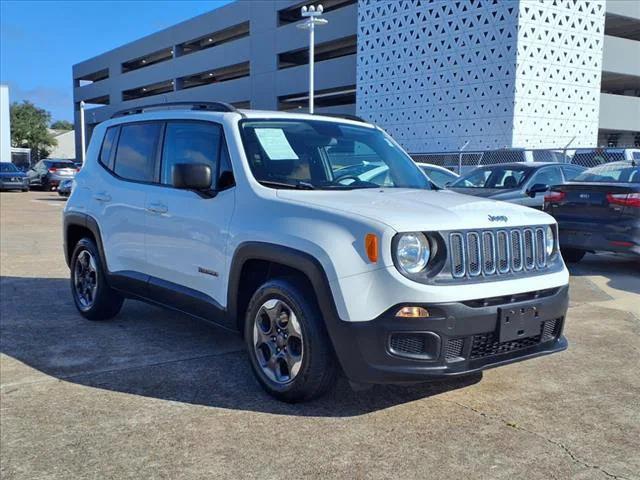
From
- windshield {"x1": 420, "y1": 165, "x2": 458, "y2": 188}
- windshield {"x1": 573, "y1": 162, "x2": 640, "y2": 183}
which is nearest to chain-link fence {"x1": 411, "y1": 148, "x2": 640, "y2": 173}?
windshield {"x1": 420, "y1": 165, "x2": 458, "y2": 188}

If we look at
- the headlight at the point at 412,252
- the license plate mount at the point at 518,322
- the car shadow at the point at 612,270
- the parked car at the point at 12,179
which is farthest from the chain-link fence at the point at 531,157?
the parked car at the point at 12,179

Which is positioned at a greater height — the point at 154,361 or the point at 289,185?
the point at 289,185

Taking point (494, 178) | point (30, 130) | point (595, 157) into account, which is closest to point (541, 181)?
point (494, 178)

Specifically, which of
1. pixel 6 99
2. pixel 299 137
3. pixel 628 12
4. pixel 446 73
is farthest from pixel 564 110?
pixel 6 99

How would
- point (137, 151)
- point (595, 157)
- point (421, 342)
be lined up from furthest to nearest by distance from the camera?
point (595, 157)
point (137, 151)
point (421, 342)

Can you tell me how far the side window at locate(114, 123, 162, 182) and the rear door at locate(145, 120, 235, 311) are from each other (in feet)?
0.64

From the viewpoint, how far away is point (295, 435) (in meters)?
3.55

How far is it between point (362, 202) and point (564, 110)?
29.3 metres

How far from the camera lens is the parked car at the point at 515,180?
10.7 meters

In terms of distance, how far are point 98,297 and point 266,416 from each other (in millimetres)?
2755

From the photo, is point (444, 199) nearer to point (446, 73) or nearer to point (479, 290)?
point (479, 290)

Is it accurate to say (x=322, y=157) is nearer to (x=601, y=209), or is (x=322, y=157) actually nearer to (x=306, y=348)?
(x=306, y=348)

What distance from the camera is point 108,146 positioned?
6.04 metres

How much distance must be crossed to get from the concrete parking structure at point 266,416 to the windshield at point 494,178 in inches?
221
